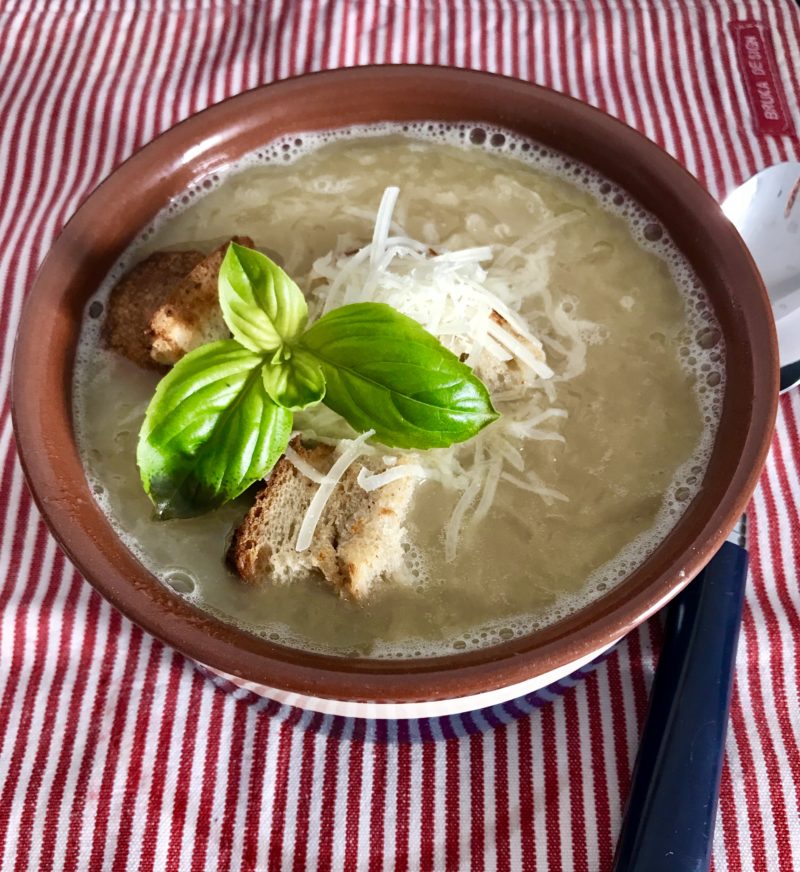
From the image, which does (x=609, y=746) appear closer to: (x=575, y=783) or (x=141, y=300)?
(x=575, y=783)

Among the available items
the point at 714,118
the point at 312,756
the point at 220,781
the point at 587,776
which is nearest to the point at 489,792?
the point at 587,776

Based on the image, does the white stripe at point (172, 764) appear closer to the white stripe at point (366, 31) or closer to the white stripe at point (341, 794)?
the white stripe at point (341, 794)

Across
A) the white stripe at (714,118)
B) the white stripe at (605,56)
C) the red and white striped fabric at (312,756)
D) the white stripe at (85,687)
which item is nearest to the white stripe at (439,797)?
the red and white striped fabric at (312,756)

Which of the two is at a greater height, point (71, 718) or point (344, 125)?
point (344, 125)

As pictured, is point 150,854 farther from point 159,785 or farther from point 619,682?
point 619,682

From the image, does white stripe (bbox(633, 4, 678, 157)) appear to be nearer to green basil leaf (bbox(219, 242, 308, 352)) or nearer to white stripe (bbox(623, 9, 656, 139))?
white stripe (bbox(623, 9, 656, 139))

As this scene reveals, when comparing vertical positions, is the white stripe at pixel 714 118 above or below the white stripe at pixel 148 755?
above
